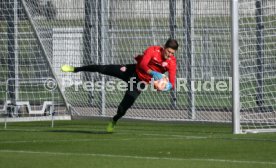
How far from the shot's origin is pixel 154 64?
17.2 m

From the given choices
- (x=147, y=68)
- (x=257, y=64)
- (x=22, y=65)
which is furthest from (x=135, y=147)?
(x=22, y=65)

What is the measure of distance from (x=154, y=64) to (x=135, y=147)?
279 cm

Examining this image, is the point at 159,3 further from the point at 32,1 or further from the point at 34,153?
the point at 34,153

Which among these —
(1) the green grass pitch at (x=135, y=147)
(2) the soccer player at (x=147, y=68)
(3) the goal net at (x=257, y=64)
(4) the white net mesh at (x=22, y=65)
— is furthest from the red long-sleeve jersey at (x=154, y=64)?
(4) the white net mesh at (x=22, y=65)

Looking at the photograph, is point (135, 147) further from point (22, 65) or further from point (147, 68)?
point (22, 65)

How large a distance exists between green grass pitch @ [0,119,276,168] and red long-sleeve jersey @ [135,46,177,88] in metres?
0.99

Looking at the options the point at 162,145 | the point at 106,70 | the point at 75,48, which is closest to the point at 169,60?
the point at 106,70

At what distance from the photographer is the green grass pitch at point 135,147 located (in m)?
12.4

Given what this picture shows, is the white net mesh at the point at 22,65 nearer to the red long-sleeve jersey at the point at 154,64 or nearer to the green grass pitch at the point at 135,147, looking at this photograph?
the green grass pitch at the point at 135,147

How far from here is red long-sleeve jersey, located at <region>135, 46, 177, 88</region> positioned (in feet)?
55.6

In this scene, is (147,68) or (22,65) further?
(22,65)

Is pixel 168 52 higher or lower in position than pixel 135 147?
higher

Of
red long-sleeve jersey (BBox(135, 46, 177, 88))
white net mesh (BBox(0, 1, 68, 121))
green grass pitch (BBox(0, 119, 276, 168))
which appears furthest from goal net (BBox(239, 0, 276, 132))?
white net mesh (BBox(0, 1, 68, 121))

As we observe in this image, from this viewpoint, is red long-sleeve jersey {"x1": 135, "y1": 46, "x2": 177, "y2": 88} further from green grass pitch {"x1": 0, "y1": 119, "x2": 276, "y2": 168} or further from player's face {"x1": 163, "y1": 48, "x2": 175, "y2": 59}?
green grass pitch {"x1": 0, "y1": 119, "x2": 276, "y2": 168}
